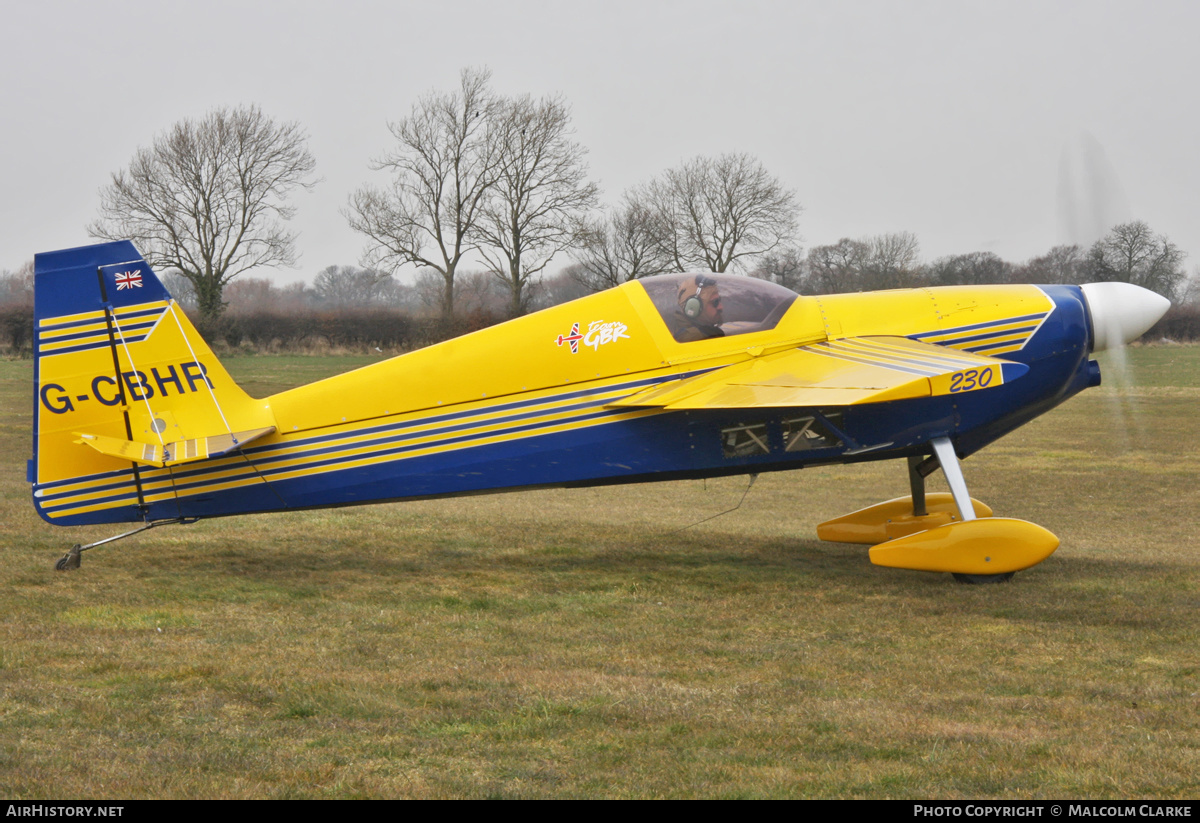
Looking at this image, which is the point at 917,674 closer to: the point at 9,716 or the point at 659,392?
the point at 659,392

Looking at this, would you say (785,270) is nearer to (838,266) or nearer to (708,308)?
(838,266)

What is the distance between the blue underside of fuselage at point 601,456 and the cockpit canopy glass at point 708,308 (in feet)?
2.38

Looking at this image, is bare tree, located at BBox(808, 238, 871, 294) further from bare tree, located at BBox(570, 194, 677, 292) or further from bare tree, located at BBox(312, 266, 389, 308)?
bare tree, located at BBox(312, 266, 389, 308)

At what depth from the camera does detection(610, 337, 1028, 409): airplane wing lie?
7.64 meters

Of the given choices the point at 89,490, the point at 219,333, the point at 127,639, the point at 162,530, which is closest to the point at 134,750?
the point at 127,639

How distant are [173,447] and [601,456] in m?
3.61

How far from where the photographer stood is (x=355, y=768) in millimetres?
4336

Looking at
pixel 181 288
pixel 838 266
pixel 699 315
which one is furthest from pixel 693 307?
pixel 181 288

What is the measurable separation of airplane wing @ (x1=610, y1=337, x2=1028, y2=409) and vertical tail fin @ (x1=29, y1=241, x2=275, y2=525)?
374cm

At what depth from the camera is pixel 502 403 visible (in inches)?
346

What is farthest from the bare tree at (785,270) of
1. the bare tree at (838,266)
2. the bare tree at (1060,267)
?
the bare tree at (1060,267)

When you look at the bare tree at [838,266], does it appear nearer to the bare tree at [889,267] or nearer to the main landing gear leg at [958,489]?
the bare tree at [889,267]

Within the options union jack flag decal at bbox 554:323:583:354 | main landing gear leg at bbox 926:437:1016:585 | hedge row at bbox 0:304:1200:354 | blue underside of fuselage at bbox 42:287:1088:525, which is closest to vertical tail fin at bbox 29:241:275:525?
blue underside of fuselage at bbox 42:287:1088:525

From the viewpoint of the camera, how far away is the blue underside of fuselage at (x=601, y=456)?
8.73 m
